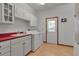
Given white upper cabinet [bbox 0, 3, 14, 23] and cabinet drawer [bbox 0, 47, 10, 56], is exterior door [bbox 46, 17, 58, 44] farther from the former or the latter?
cabinet drawer [bbox 0, 47, 10, 56]

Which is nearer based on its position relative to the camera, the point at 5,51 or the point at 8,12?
the point at 5,51

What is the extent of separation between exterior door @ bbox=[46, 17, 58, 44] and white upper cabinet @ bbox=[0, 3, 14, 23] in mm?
3254

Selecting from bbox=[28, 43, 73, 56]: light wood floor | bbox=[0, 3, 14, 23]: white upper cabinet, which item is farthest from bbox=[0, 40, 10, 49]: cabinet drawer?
bbox=[28, 43, 73, 56]: light wood floor

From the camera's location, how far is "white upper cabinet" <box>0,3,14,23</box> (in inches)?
80.4

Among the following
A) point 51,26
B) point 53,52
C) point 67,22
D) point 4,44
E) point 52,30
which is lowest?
point 53,52

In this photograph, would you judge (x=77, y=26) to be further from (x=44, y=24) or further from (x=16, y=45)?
(x=44, y=24)

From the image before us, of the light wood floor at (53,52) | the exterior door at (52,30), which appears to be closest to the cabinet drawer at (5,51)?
the light wood floor at (53,52)

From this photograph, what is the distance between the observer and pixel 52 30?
17.7 ft

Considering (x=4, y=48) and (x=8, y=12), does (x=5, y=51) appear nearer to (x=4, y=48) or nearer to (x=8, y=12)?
(x=4, y=48)

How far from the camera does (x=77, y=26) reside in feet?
7.86

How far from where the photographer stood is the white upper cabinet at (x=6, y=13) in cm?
204

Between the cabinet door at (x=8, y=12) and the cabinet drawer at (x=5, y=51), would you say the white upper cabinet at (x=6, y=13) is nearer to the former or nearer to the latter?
the cabinet door at (x=8, y=12)

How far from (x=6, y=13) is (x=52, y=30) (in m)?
3.56

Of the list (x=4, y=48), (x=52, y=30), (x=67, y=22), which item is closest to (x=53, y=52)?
(x=67, y=22)
